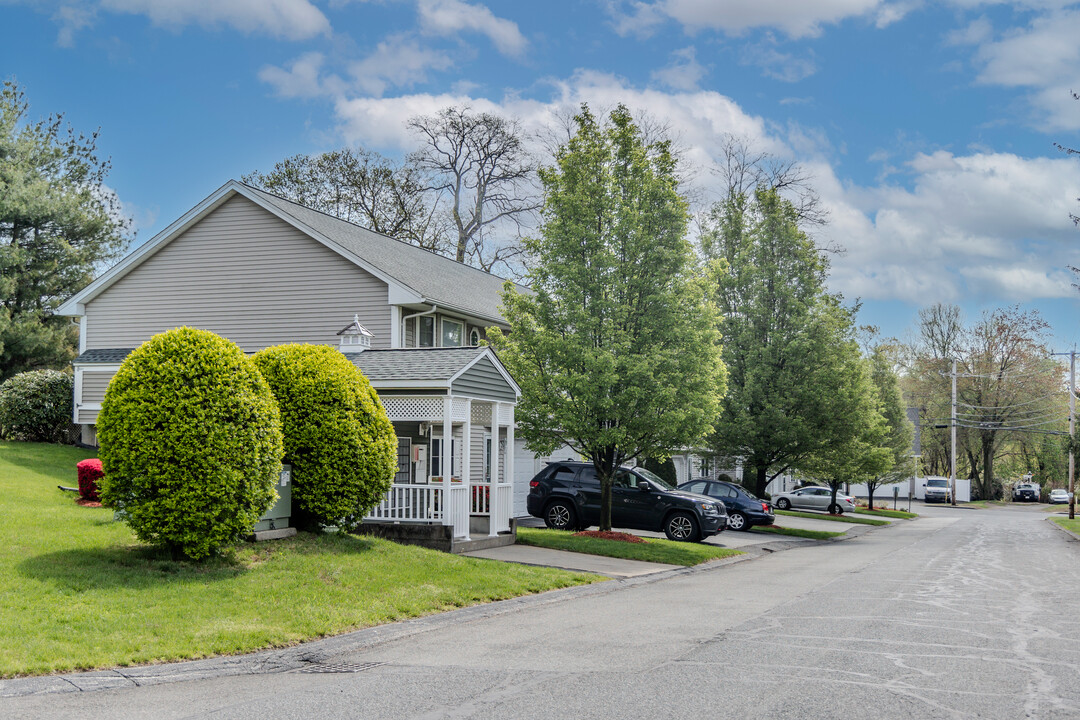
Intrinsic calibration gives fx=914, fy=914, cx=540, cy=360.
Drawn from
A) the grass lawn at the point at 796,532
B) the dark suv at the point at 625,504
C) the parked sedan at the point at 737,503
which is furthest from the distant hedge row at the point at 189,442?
the grass lawn at the point at 796,532

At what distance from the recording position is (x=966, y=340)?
71625 millimetres

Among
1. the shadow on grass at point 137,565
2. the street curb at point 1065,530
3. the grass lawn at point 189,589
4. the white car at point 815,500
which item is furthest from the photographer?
the white car at point 815,500

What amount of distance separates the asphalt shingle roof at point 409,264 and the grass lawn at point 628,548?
251 inches

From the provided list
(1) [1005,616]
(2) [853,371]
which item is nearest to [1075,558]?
(2) [853,371]

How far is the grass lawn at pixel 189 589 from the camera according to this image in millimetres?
8500

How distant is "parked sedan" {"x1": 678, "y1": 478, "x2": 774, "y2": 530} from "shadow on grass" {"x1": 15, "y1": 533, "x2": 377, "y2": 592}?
59.7 ft

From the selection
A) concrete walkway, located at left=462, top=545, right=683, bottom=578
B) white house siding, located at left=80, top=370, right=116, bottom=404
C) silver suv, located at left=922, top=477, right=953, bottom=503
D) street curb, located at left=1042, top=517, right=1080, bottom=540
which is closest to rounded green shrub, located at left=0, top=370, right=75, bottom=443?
white house siding, located at left=80, top=370, right=116, bottom=404

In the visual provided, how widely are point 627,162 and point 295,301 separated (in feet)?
31.1

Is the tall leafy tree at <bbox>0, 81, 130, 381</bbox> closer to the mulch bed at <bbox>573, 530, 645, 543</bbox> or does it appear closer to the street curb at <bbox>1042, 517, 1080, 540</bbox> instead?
the mulch bed at <bbox>573, 530, 645, 543</bbox>

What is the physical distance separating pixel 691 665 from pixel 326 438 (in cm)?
804

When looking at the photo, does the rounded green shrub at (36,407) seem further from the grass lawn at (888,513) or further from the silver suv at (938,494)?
the silver suv at (938,494)

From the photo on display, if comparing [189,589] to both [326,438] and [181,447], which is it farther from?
[326,438]

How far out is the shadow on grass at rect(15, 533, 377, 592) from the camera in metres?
10.4

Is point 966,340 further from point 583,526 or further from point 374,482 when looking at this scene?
point 374,482
